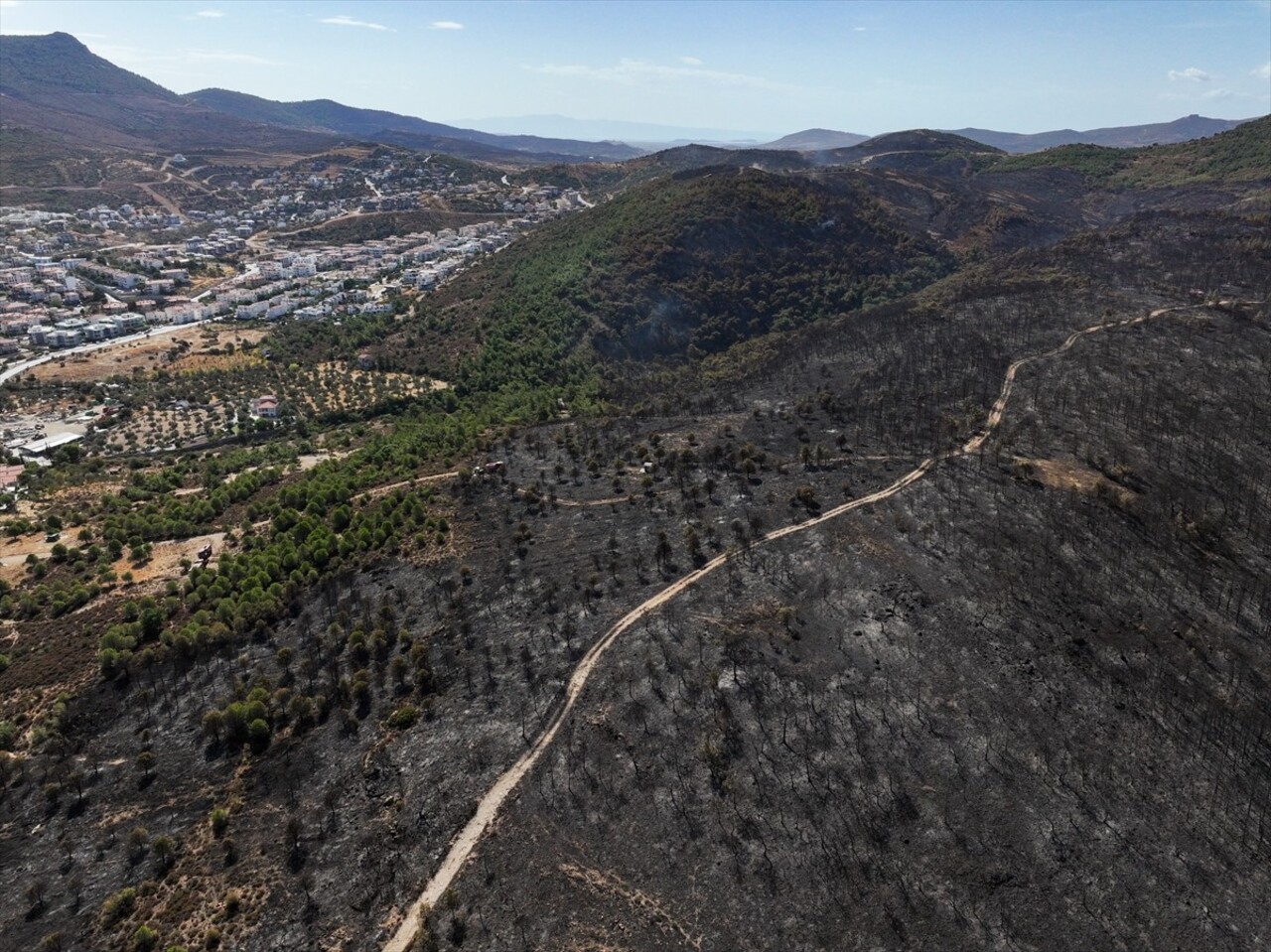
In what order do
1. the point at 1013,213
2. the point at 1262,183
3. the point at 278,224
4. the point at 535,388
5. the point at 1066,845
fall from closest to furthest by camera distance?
the point at 1066,845 → the point at 535,388 → the point at 1262,183 → the point at 1013,213 → the point at 278,224

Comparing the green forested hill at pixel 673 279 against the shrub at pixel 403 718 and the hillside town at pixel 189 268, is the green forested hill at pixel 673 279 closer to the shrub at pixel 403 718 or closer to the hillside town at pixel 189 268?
the hillside town at pixel 189 268

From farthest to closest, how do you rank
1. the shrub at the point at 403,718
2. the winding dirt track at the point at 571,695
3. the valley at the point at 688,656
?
the shrub at the point at 403,718 → the valley at the point at 688,656 → the winding dirt track at the point at 571,695

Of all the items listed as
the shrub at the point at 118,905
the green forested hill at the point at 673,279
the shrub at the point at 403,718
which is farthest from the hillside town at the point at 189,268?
the shrub at the point at 118,905

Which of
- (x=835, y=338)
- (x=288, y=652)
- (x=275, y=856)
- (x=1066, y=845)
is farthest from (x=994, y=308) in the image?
(x=275, y=856)

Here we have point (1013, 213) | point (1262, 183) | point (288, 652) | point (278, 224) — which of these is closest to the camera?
point (288, 652)

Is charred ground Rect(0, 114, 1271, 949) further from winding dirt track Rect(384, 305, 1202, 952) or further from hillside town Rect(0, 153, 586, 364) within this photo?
hillside town Rect(0, 153, 586, 364)

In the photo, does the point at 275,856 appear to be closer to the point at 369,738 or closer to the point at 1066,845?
the point at 369,738

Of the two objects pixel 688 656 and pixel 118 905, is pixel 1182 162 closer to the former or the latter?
pixel 688 656

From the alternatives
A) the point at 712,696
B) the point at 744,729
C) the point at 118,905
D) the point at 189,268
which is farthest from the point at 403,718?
the point at 189,268
